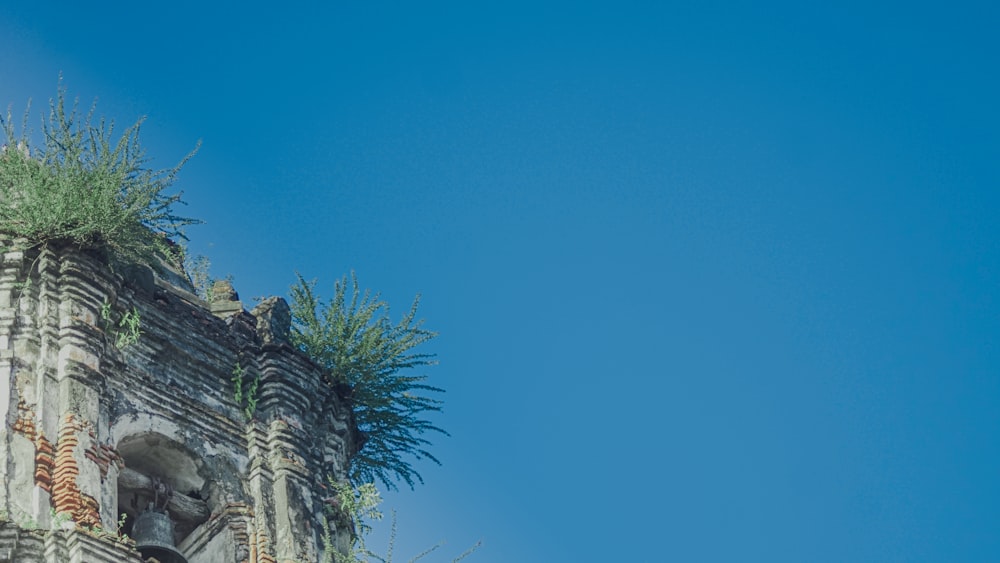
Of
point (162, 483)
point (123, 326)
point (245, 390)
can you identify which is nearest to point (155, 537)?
point (162, 483)

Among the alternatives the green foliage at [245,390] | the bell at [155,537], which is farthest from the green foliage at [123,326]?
the bell at [155,537]

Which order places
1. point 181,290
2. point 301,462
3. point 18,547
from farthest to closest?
point 181,290, point 301,462, point 18,547

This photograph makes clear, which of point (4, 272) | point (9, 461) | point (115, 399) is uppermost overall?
point (4, 272)

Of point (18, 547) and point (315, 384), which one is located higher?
point (315, 384)

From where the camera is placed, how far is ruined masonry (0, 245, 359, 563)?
44.0 ft

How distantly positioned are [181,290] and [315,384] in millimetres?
1380

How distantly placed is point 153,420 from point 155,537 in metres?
0.94

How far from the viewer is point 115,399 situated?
47.5 feet

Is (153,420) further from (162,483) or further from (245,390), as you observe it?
(245,390)

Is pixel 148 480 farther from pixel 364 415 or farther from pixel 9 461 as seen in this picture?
pixel 364 415

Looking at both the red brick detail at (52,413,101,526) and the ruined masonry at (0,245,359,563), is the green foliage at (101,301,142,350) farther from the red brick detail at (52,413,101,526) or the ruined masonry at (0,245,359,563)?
the red brick detail at (52,413,101,526)

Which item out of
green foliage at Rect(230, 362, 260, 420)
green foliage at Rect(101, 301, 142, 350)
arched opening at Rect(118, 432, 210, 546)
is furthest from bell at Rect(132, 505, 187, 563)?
green foliage at Rect(230, 362, 260, 420)

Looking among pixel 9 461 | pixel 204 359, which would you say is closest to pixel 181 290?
pixel 204 359

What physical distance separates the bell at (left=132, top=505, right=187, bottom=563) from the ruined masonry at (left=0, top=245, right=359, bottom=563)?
3.9 inches
